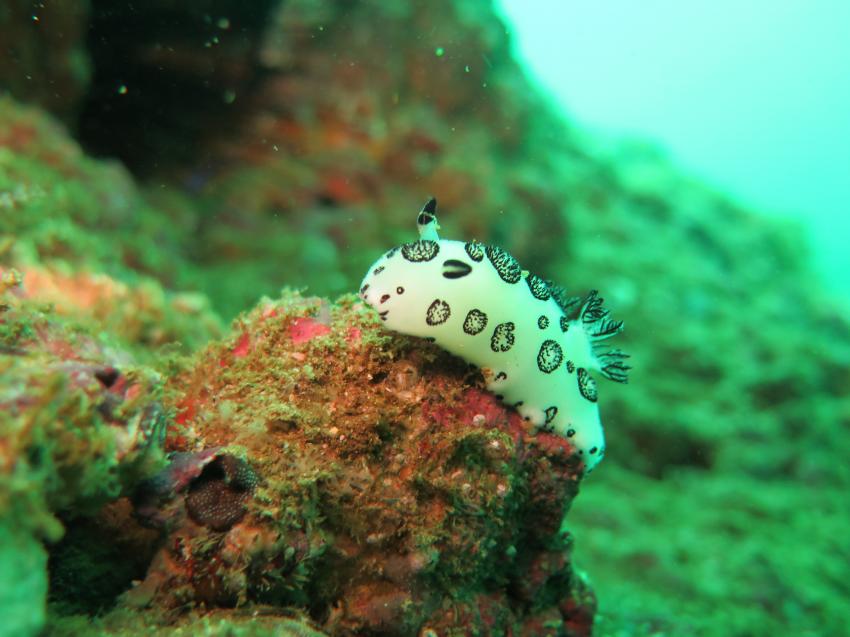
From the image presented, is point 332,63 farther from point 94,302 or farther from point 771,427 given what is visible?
point 771,427

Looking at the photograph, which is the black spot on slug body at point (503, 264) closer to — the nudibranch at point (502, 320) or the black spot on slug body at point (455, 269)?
the nudibranch at point (502, 320)

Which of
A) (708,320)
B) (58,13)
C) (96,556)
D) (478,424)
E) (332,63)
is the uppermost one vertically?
(708,320)

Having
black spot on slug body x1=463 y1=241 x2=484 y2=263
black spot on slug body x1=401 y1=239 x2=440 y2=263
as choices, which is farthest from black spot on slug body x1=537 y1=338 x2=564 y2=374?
black spot on slug body x1=401 y1=239 x2=440 y2=263

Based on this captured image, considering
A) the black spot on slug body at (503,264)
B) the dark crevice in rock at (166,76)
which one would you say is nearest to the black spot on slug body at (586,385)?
the black spot on slug body at (503,264)

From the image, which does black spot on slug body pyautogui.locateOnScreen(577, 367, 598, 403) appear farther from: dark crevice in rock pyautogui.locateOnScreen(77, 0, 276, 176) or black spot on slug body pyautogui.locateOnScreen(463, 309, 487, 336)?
dark crevice in rock pyautogui.locateOnScreen(77, 0, 276, 176)

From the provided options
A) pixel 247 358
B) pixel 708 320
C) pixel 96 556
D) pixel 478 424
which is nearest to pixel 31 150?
pixel 247 358
